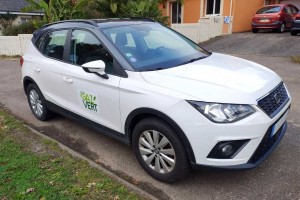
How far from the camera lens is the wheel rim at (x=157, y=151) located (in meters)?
3.14

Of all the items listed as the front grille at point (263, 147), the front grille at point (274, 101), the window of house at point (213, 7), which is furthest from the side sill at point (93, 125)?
the window of house at point (213, 7)

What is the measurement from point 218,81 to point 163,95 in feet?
1.95

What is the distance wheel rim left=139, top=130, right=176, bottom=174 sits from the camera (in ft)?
10.3

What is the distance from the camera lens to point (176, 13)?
72.0ft

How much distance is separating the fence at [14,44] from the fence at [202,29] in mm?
7793

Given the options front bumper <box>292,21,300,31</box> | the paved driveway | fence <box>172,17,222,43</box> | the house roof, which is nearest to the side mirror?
the paved driveway

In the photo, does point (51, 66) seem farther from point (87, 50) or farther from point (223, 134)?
point (223, 134)

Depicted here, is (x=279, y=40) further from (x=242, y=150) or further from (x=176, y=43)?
(x=242, y=150)

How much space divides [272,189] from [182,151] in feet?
3.55

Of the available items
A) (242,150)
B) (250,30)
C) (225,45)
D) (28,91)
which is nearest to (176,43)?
(242,150)

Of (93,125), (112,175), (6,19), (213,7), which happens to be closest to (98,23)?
(93,125)

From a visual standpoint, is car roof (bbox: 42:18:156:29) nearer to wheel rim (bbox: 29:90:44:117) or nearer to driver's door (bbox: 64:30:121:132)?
driver's door (bbox: 64:30:121:132)

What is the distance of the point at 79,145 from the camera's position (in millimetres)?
4395

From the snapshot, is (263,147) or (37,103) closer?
(263,147)
